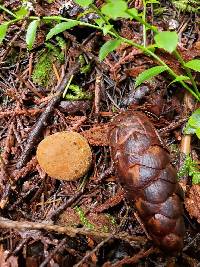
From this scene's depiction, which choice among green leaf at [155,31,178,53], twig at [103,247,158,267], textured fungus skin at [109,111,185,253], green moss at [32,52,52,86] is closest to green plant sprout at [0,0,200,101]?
green leaf at [155,31,178,53]

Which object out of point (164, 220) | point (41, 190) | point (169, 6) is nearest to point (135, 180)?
point (164, 220)

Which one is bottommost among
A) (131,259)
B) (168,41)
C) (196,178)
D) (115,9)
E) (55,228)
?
(131,259)

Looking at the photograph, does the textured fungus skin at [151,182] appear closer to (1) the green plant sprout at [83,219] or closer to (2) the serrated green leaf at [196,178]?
(2) the serrated green leaf at [196,178]

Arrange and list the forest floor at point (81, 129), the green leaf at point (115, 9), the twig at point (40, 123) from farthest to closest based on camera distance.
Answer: the twig at point (40, 123)
the forest floor at point (81, 129)
the green leaf at point (115, 9)

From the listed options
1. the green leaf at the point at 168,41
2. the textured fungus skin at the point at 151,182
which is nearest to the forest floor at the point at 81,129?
the textured fungus skin at the point at 151,182

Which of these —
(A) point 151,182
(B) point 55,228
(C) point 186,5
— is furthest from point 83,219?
(C) point 186,5

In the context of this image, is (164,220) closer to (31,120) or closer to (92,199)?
(92,199)

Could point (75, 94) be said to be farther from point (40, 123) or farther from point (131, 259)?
point (131, 259)

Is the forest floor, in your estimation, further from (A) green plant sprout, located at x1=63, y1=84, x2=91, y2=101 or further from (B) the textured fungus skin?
(B) the textured fungus skin
